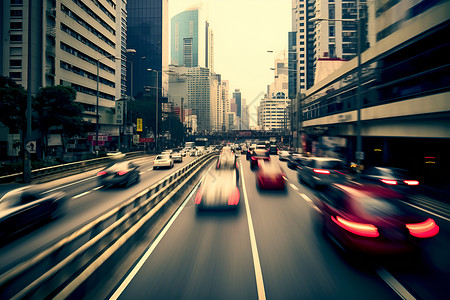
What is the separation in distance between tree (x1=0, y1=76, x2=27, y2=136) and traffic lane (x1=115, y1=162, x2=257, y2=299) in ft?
84.8

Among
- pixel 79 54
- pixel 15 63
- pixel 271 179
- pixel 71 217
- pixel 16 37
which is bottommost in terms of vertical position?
pixel 71 217

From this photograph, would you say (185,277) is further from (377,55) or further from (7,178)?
(377,55)

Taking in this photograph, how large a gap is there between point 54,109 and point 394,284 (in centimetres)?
3511

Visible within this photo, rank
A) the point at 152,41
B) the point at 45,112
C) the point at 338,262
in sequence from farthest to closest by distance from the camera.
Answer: the point at 152,41 → the point at 45,112 → the point at 338,262

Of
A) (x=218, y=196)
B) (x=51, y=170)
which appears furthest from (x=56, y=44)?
(x=218, y=196)

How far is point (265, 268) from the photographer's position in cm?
578

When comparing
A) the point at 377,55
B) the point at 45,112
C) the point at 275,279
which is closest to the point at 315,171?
the point at 275,279

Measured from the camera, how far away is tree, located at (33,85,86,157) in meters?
30.1

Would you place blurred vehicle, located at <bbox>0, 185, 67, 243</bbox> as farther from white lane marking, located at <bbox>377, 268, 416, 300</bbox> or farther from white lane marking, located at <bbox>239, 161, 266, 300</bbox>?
white lane marking, located at <bbox>377, 268, 416, 300</bbox>

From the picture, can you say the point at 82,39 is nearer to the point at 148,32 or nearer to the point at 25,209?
the point at 25,209

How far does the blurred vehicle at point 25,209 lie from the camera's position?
7528mm

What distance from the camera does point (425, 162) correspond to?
21344 millimetres

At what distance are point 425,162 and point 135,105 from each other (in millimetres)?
60016

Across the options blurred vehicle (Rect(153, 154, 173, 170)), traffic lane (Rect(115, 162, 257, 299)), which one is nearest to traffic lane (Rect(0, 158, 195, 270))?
traffic lane (Rect(115, 162, 257, 299))
